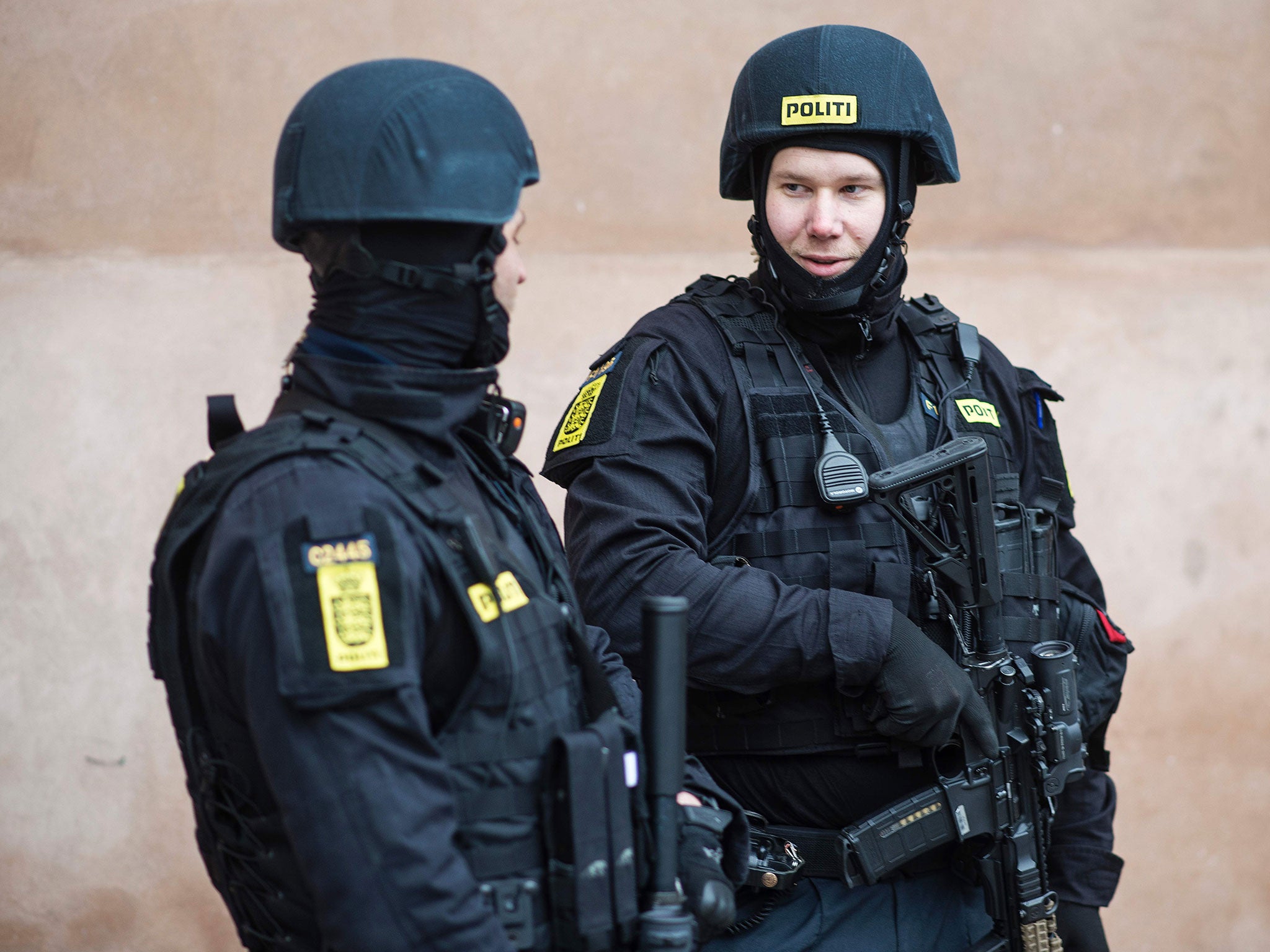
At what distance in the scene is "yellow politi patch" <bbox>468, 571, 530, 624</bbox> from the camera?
1337mm

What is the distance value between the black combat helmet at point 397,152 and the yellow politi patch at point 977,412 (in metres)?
1.07

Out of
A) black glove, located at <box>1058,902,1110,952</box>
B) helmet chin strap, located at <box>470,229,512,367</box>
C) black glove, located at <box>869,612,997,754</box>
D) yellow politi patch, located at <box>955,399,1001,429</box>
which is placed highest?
helmet chin strap, located at <box>470,229,512,367</box>

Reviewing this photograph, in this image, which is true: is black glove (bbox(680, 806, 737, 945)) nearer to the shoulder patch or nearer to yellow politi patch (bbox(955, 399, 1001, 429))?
the shoulder patch

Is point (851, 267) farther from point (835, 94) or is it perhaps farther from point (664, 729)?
point (664, 729)

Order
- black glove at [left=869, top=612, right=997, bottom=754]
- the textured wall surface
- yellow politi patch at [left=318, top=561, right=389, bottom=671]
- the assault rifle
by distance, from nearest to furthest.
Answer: yellow politi patch at [left=318, top=561, right=389, bottom=671]
black glove at [left=869, top=612, right=997, bottom=754]
the assault rifle
the textured wall surface

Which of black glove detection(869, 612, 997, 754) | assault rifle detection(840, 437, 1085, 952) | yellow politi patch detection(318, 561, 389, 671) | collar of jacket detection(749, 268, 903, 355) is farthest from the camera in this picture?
collar of jacket detection(749, 268, 903, 355)

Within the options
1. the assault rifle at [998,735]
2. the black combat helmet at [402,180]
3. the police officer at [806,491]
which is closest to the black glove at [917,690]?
the police officer at [806,491]

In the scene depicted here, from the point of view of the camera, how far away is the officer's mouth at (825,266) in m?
2.15

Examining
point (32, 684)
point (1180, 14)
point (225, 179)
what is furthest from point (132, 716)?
point (1180, 14)

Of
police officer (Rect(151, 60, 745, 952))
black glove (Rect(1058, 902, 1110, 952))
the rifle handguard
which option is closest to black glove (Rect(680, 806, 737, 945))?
police officer (Rect(151, 60, 745, 952))

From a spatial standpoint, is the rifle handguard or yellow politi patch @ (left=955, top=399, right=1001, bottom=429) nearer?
the rifle handguard

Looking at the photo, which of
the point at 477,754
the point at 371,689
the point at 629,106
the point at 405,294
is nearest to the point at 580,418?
the point at 405,294

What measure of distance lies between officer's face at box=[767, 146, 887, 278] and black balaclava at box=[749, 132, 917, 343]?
0.01 m

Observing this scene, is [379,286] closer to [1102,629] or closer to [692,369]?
[692,369]
